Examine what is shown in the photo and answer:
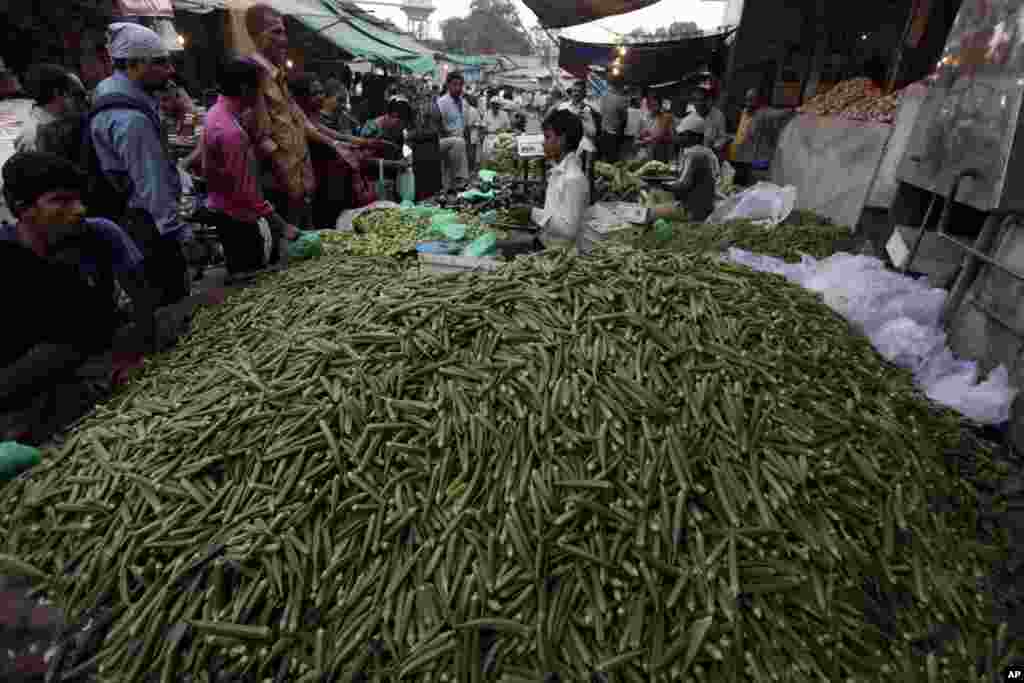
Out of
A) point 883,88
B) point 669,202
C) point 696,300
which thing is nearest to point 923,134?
point 669,202

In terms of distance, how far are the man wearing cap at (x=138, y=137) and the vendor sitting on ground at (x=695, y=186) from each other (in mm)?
6180

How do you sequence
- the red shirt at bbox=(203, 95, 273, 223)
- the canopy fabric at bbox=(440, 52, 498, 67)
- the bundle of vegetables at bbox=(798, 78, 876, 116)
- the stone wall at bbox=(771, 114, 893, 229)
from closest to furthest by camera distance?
the red shirt at bbox=(203, 95, 273, 223) < the stone wall at bbox=(771, 114, 893, 229) < the bundle of vegetables at bbox=(798, 78, 876, 116) < the canopy fabric at bbox=(440, 52, 498, 67)

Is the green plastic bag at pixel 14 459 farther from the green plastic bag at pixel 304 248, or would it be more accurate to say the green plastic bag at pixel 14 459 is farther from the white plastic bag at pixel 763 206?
the white plastic bag at pixel 763 206

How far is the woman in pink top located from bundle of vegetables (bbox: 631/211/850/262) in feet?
14.4

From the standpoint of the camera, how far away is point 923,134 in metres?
5.52

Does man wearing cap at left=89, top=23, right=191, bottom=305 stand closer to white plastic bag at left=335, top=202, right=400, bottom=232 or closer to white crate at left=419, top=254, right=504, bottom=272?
white crate at left=419, top=254, right=504, bottom=272

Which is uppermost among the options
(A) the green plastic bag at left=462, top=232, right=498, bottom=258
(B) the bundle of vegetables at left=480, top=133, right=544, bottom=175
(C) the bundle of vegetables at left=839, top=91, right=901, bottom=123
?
(C) the bundle of vegetables at left=839, top=91, right=901, bottom=123

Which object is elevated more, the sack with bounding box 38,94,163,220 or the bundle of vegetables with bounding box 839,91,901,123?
the bundle of vegetables with bounding box 839,91,901,123

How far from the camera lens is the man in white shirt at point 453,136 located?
12648 millimetres

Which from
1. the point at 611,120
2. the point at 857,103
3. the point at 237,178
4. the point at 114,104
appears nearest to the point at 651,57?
the point at 611,120

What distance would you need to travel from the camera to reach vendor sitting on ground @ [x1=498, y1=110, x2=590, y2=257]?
5.39 m

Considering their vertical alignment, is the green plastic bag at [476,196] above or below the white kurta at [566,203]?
below

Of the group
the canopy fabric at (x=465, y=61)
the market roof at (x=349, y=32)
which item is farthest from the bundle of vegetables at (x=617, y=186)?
the canopy fabric at (x=465, y=61)

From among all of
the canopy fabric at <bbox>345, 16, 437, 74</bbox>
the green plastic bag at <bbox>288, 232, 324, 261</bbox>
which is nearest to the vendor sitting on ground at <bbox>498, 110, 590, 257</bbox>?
the green plastic bag at <bbox>288, 232, 324, 261</bbox>
